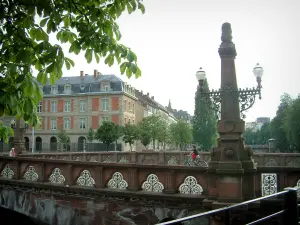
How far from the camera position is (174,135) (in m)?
78.1

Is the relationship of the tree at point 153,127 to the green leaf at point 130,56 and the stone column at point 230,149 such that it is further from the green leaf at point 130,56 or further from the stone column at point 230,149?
the green leaf at point 130,56

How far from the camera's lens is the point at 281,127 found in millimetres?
51750

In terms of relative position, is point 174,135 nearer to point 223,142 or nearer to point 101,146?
point 101,146

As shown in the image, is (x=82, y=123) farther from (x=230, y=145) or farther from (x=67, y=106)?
(x=230, y=145)

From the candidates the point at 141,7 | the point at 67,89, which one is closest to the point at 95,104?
the point at 67,89

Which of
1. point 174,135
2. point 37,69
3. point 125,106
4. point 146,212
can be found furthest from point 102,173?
point 174,135

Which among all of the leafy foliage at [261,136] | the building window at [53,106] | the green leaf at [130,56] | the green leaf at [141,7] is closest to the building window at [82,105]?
the building window at [53,106]

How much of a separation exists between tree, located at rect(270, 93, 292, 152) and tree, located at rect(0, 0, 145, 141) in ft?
157

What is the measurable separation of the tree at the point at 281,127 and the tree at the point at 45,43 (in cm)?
4790

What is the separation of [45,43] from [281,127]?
5251cm

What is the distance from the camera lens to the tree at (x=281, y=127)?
55516 millimetres

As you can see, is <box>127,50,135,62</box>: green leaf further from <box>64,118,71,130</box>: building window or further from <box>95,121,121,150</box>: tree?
<box>64,118,71,130</box>: building window

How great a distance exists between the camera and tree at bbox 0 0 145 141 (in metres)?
3.98

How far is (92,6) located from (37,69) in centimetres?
131
